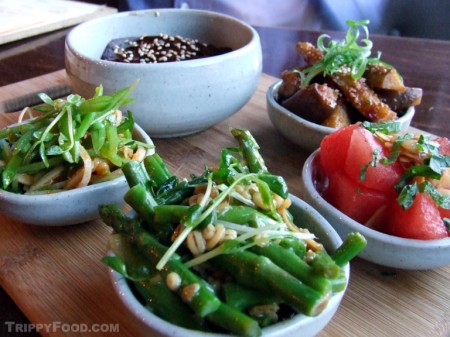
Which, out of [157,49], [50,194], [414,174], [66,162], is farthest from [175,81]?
[414,174]

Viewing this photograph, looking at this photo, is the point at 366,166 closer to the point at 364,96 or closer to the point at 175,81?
the point at 364,96

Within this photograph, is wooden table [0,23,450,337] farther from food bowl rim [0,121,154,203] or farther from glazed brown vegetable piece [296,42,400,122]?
glazed brown vegetable piece [296,42,400,122]

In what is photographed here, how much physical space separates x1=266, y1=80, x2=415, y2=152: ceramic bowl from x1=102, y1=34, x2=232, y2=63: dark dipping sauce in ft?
1.23

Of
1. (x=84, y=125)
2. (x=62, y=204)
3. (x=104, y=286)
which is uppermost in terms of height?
(x=84, y=125)

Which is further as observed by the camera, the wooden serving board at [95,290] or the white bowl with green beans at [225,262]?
the wooden serving board at [95,290]

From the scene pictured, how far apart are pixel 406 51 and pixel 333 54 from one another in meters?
1.18

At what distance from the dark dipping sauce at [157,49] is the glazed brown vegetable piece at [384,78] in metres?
0.59

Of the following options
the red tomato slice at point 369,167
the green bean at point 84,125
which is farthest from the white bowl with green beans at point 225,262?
the green bean at point 84,125

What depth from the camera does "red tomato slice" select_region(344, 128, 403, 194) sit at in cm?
120

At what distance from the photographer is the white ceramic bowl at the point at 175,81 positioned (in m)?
1.62

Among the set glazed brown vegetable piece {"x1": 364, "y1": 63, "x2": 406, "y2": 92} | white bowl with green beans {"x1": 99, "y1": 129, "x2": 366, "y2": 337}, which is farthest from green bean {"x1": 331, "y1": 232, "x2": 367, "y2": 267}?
glazed brown vegetable piece {"x1": 364, "y1": 63, "x2": 406, "y2": 92}

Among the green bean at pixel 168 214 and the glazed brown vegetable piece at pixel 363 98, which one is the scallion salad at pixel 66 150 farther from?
the glazed brown vegetable piece at pixel 363 98

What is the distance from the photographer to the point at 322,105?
157cm

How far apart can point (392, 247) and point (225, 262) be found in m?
0.43
